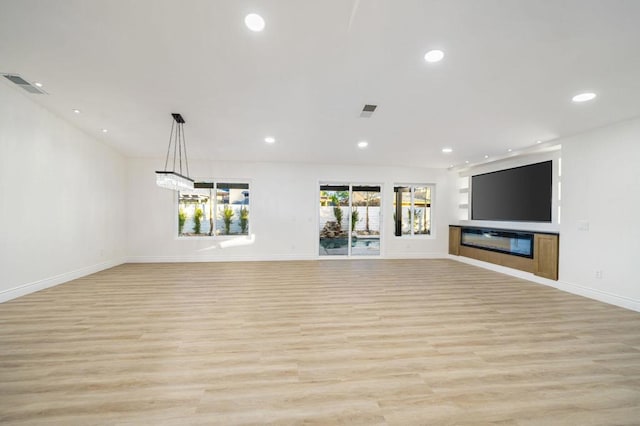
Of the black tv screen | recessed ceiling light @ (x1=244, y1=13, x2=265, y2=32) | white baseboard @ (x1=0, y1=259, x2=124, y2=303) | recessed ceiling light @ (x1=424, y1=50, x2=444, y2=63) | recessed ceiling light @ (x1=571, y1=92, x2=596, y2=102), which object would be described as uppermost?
recessed ceiling light @ (x1=244, y1=13, x2=265, y2=32)

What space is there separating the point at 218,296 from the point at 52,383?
7.05ft

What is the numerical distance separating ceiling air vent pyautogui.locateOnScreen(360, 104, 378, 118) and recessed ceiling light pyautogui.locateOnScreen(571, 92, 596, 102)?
245cm

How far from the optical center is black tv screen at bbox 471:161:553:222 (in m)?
5.34

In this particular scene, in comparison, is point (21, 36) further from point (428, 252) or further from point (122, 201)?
point (428, 252)

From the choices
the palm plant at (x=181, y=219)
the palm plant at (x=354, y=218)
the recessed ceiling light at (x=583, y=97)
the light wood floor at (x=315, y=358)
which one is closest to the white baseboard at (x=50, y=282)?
the light wood floor at (x=315, y=358)

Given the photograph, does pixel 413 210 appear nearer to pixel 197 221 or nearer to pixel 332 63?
pixel 332 63

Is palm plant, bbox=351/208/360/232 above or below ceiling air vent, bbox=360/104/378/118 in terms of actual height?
below

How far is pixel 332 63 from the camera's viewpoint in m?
2.59

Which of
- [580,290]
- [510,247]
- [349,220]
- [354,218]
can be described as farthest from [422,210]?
[580,290]

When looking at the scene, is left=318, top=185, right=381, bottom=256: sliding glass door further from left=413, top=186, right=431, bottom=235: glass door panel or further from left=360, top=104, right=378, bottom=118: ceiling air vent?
left=360, top=104, right=378, bottom=118: ceiling air vent

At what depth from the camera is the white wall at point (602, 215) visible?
148 inches

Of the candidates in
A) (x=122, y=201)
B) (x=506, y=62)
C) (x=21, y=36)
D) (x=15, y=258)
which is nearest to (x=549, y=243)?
(x=506, y=62)

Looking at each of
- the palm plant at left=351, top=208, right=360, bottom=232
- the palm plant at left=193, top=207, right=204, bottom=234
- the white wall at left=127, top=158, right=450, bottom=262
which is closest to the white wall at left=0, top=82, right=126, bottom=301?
the white wall at left=127, top=158, right=450, bottom=262

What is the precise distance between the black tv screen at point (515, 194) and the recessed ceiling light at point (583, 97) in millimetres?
2486
